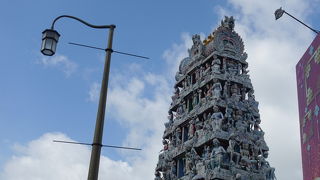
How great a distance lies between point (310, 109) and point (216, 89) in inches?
572

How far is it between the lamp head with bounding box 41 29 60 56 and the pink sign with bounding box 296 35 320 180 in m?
18.4

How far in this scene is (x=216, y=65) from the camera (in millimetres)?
43469

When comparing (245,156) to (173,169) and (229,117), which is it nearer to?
(229,117)

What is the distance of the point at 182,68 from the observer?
4847 centimetres

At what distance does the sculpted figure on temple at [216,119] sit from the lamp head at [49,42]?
1135 inches

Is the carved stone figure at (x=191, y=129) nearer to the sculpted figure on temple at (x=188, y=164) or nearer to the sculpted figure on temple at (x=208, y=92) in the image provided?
the sculpted figure on temple at (x=188, y=164)

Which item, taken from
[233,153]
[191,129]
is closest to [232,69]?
[191,129]

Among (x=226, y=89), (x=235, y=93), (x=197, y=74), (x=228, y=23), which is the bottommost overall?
(x=235, y=93)

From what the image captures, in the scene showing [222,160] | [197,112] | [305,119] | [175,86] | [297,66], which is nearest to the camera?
[305,119]

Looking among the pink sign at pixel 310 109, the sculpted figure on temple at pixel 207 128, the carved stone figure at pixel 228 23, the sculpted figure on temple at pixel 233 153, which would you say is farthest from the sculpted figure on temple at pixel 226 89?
the pink sign at pixel 310 109

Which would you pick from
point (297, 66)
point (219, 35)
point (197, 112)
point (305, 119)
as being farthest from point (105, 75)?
point (219, 35)

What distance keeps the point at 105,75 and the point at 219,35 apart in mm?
35091

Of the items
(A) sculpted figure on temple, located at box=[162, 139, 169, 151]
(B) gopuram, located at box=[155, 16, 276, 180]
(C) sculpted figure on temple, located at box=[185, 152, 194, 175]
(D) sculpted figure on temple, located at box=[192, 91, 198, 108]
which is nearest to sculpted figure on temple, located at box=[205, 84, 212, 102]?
(B) gopuram, located at box=[155, 16, 276, 180]

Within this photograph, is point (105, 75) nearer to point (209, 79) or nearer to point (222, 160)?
point (222, 160)
